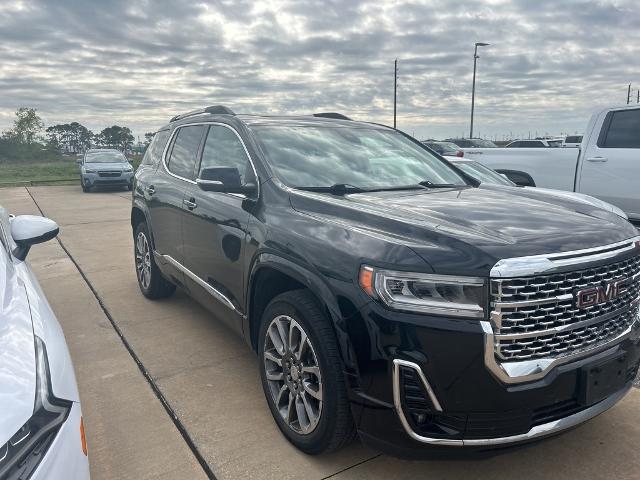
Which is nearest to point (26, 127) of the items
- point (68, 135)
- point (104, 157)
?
point (68, 135)

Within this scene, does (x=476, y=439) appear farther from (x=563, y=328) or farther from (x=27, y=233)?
(x=27, y=233)

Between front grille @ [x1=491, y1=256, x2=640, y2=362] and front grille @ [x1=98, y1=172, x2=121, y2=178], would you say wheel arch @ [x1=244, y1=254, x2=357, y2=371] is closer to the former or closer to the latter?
front grille @ [x1=491, y1=256, x2=640, y2=362]

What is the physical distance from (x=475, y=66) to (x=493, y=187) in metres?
31.4

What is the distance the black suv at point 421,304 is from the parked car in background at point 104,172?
56.1ft

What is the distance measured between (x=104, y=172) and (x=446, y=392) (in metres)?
18.9

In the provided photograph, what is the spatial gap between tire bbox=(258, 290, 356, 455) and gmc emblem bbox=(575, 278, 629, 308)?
3.50 feet

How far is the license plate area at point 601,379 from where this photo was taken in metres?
2.22

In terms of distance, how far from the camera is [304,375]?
106 inches

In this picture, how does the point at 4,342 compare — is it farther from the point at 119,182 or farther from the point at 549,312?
the point at 119,182

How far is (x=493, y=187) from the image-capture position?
3666 mm

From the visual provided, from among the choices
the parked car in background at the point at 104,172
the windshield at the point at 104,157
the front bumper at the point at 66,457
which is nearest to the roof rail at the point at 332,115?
the front bumper at the point at 66,457

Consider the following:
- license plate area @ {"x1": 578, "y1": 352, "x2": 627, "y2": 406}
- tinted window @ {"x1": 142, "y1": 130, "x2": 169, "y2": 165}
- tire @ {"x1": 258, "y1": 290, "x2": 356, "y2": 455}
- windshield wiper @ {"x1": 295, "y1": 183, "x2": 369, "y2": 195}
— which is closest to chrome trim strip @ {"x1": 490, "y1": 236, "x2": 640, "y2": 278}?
license plate area @ {"x1": 578, "y1": 352, "x2": 627, "y2": 406}

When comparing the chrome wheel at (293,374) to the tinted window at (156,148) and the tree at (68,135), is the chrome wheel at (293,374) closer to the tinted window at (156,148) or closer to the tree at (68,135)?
the tinted window at (156,148)

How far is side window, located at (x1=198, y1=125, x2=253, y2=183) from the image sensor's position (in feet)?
11.4
